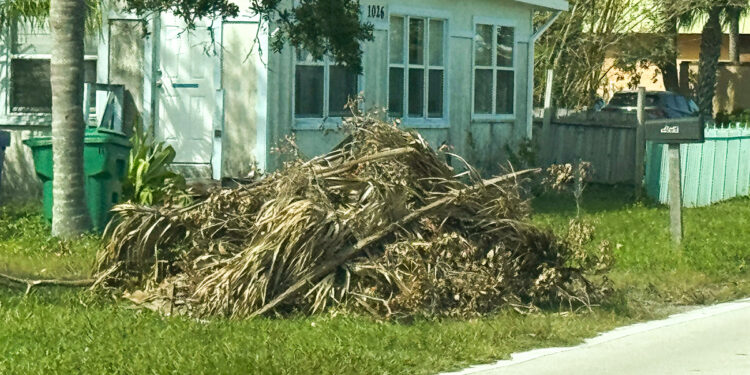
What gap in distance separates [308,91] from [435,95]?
3375 millimetres

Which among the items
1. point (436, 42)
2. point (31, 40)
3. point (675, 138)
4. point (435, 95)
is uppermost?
point (436, 42)

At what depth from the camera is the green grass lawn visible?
8836 mm

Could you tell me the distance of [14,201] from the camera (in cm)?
1872

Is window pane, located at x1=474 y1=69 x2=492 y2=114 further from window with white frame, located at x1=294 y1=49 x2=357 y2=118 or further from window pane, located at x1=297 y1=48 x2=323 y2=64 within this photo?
window pane, located at x1=297 y1=48 x2=323 y2=64

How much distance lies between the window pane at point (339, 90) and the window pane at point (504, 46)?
454 cm

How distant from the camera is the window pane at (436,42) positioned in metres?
22.1

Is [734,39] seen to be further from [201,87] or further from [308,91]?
[201,87]

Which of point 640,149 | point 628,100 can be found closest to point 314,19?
point 640,149

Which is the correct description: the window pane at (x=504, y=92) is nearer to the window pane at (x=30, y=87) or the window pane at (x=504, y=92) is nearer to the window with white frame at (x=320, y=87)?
the window with white frame at (x=320, y=87)

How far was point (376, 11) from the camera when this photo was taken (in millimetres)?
20562

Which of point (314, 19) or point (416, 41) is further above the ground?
point (314, 19)

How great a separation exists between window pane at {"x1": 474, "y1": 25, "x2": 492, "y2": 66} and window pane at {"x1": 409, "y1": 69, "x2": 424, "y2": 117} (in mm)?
1785

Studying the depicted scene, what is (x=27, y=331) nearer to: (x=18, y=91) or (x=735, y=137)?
(x=18, y=91)

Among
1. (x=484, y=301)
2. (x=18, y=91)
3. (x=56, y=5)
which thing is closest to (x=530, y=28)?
(x=18, y=91)
